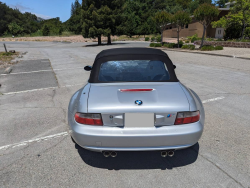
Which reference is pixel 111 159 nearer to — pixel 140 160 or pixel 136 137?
pixel 140 160

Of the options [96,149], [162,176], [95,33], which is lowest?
[162,176]

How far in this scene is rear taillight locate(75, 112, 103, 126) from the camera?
7.36 ft

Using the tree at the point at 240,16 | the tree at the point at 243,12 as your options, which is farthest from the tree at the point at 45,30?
the tree at the point at 243,12

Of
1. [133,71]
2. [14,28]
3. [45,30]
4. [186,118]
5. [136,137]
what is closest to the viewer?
[136,137]

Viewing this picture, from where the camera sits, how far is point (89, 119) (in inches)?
89.2

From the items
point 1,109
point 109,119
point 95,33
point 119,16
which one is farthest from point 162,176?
point 119,16

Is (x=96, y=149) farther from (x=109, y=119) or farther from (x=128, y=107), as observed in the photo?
(x=128, y=107)

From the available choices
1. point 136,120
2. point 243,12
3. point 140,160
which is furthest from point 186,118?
point 243,12

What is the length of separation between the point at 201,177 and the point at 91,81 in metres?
2.06

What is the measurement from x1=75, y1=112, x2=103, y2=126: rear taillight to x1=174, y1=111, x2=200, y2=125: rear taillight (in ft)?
3.07

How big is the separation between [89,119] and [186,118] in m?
1.19

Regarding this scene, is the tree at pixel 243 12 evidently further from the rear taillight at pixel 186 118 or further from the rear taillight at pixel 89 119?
the rear taillight at pixel 89 119

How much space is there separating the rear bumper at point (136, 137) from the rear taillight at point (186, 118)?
52 millimetres

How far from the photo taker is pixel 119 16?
3456 centimetres
